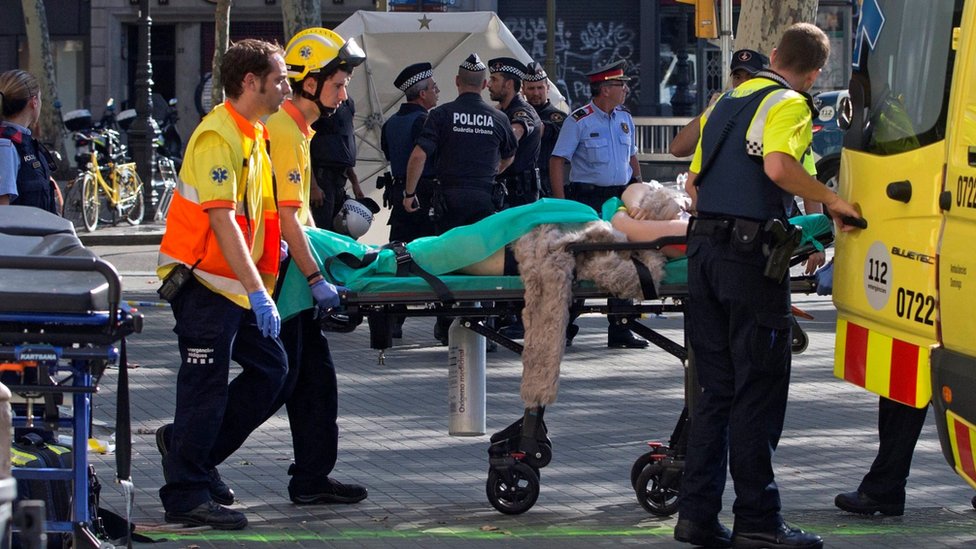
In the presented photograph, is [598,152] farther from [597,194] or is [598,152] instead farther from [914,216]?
[914,216]

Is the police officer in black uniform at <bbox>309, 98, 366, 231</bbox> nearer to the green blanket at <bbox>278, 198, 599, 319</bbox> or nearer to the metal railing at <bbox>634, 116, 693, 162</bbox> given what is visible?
the green blanket at <bbox>278, 198, 599, 319</bbox>

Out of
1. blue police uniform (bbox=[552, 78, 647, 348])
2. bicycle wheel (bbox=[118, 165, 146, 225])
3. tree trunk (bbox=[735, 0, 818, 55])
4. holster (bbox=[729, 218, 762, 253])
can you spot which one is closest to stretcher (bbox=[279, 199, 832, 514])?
holster (bbox=[729, 218, 762, 253])

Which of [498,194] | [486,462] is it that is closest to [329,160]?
[498,194]

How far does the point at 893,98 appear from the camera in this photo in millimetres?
5902

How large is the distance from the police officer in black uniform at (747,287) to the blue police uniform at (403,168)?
227 inches

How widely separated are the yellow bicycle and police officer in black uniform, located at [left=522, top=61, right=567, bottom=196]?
30.0 ft

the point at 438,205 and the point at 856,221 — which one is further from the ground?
the point at 856,221

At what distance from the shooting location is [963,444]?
16.8 feet

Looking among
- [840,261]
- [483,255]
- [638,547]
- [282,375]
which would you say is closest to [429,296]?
[483,255]

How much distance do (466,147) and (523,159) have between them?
3.85 ft

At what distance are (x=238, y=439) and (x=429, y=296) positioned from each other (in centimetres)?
102

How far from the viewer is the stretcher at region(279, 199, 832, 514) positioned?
6.14m

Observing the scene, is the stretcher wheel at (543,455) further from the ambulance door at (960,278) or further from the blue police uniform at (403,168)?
the blue police uniform at (403,168)

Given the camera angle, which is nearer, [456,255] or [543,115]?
[456,255]
